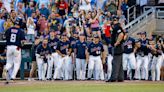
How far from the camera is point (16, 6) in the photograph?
26.0 m

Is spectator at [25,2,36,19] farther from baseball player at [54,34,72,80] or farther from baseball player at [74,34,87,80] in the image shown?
baseball player at [74,34,87,80]

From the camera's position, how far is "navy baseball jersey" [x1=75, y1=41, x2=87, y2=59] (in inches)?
864

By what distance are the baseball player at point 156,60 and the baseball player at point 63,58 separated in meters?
3.56

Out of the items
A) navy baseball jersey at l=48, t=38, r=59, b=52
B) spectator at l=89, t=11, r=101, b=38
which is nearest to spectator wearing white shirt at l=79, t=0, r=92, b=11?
spectator at l=89, t=11, r=101, b=38

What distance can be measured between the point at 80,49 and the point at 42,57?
65.1 inches

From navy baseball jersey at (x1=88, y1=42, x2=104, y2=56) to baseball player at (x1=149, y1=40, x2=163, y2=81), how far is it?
2.20 metres

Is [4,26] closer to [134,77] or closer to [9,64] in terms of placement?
[9,64]

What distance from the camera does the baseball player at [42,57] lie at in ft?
71.5

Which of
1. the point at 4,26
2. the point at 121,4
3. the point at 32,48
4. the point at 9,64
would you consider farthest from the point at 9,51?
the point at 121,4

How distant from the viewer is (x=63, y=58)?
22.0 m

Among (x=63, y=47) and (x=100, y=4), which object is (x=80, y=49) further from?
(x=100, y=4)

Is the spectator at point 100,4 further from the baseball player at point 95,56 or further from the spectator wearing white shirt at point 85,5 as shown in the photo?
the baseball player at point 95,56

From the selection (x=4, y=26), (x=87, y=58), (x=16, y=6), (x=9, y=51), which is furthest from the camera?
(x=16, y=6)

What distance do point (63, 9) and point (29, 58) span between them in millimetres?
4559
